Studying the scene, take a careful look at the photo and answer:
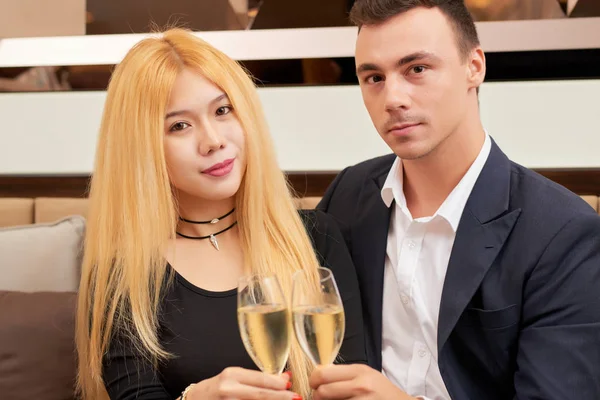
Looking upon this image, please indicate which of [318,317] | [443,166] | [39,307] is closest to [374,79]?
[443,166]

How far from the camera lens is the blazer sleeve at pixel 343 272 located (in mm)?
1585

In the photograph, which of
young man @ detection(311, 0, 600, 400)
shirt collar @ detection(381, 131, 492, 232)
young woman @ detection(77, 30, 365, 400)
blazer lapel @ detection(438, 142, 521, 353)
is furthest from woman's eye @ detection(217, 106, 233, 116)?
blazer lapel @ detection(438, 142, 521, 353)

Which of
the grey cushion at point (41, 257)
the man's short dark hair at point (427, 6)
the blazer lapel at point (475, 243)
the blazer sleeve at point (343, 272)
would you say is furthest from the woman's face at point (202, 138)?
the grey cushion at point (41, 257)

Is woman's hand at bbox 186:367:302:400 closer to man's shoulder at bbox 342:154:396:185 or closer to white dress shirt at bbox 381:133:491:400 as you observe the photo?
white dress shirt at bbox 381:133:491:400

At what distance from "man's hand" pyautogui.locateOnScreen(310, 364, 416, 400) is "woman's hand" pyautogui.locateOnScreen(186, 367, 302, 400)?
0.05 meters

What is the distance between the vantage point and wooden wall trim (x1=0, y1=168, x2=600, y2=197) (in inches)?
87.7

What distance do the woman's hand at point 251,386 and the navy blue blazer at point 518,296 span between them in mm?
477

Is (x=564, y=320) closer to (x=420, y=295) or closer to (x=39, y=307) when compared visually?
(x=420, y=295)

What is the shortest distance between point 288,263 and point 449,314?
39 cm

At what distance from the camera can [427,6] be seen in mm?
1630

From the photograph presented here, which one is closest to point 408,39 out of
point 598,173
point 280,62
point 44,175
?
point 280,62

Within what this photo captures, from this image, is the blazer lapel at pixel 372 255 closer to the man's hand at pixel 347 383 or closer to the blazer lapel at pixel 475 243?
the blazer lapel at pixel 475 243

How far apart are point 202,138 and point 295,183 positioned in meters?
0.87

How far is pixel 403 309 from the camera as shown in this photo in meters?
1.65
